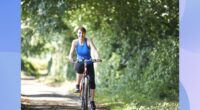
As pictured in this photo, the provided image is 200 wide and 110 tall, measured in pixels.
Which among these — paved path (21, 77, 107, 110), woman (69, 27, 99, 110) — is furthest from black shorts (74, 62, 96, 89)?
paved path (21, 77, 107, 110)

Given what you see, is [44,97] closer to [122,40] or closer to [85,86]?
[85,86]

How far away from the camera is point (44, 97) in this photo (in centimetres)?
446

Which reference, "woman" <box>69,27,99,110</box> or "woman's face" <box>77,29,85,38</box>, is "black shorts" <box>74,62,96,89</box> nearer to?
"woman" <box>69,27,99,110</box>

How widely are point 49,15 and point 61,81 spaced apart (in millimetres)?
574

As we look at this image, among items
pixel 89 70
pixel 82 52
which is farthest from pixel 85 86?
pixel 82 52

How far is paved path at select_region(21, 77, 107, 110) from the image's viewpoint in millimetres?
4445

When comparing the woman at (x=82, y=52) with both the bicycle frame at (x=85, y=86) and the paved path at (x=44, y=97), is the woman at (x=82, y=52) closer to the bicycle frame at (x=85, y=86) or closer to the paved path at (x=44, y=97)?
the bicycle frame at (x=85, y=86)

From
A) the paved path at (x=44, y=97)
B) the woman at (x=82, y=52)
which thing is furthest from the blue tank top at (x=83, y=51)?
the paved path at (x=44, y=97)

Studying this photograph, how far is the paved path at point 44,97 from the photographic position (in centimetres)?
445
